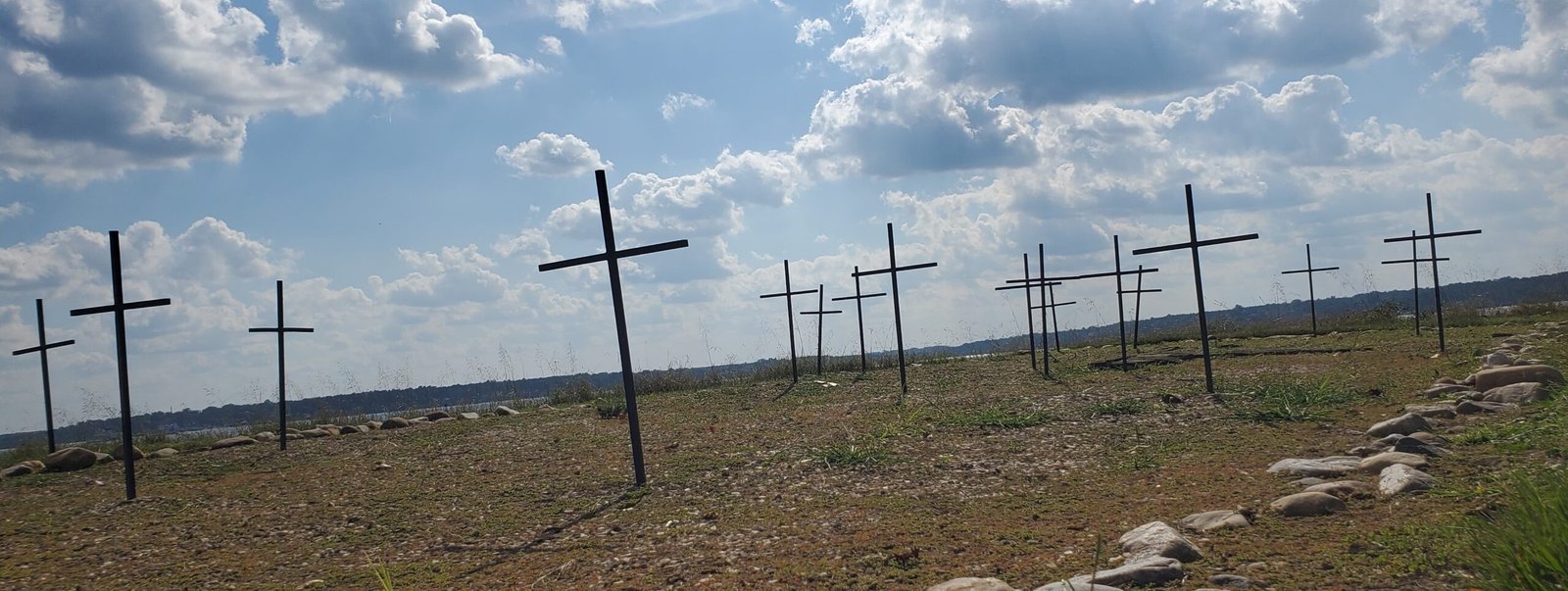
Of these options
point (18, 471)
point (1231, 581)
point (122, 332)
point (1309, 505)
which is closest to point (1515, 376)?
point (1309, 505)

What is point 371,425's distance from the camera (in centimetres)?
1898

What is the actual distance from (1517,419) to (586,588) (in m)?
7.96

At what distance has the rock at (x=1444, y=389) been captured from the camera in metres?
11.6

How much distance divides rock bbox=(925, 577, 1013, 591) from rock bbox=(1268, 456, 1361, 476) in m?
3.76

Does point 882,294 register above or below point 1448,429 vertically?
above

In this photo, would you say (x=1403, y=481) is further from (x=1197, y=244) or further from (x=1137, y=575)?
(x=1197, y=244)

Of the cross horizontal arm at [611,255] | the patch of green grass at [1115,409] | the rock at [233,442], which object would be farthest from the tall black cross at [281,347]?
the patch of green grass at [1115,409]

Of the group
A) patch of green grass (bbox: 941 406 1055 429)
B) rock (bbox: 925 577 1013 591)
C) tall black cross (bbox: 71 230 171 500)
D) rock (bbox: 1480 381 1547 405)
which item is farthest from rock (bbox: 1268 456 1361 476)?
tall black cross (bbox: 71 230 171 500)

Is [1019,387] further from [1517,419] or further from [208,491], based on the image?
[208,491]

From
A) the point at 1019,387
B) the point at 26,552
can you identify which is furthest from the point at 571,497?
the point at 1019,387

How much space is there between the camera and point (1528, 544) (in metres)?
3.86

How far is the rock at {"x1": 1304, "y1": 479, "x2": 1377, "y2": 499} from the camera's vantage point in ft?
21.3

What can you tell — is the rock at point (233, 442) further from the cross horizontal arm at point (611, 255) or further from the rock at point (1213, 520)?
the rock at point (1213, 520)

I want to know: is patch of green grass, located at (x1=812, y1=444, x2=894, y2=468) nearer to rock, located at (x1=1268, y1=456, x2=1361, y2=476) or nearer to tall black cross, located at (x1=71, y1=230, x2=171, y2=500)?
rock, located at (x1=1268, y1=456, x2=1361, y2=476)
